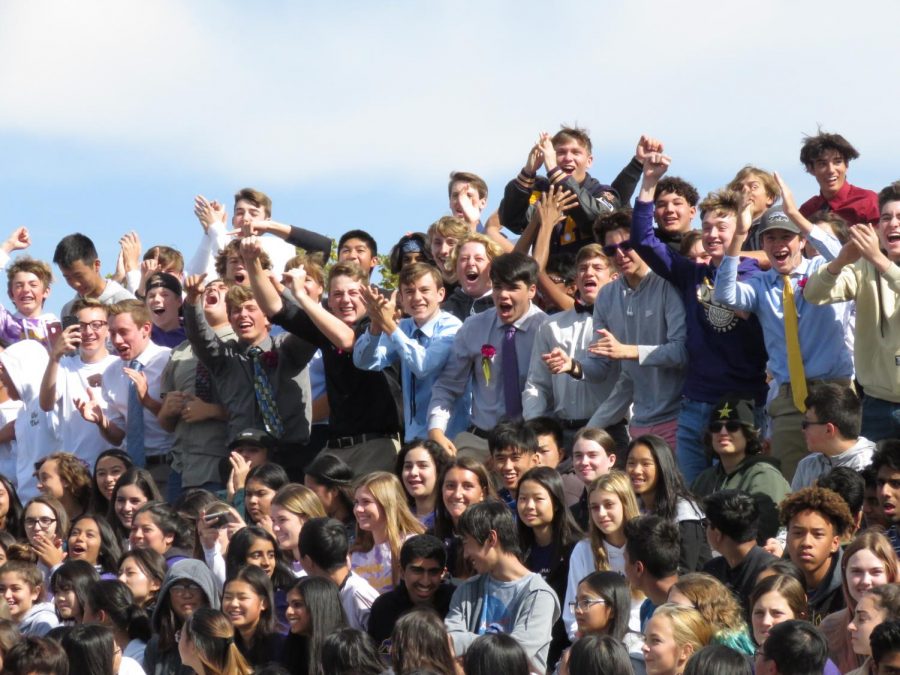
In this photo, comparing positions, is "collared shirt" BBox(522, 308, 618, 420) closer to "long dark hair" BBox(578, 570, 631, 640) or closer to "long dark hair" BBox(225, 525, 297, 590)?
"long dark hair" BBox(225, 525, 297, 590)

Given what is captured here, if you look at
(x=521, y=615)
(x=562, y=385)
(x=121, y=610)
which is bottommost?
(x=121, y=610)

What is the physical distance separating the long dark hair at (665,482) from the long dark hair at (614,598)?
1.01 metres

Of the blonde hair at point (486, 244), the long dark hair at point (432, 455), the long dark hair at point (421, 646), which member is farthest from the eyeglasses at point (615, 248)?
the long dark hair at point (421, 646)

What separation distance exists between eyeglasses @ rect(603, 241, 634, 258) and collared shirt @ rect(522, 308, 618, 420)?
572mm

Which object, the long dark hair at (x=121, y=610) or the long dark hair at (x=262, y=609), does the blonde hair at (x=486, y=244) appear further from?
the long dark hair at (x=121, y=610)

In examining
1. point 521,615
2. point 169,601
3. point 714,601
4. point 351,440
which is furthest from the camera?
point 351,440

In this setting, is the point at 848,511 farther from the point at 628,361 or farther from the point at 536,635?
the point at 628,361

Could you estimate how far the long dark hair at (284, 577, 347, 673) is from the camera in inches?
333

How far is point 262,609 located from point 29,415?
4.91 metres

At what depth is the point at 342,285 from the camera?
38.2 feet

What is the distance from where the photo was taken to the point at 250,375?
38.6ft

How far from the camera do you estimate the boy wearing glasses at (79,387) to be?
1270 centimetres

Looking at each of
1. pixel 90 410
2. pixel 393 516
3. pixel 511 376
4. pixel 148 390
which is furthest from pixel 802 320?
pixel 90 410

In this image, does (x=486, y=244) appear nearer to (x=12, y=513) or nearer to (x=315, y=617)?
(x=315, y=617)
